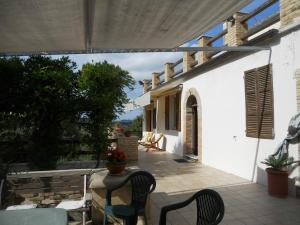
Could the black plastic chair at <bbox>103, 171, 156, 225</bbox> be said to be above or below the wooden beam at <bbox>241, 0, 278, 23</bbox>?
below

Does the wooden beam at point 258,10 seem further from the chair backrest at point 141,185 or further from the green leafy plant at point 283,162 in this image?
the chair backrest at point 141,185

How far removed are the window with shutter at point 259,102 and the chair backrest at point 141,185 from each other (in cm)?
509

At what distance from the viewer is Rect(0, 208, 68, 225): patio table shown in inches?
109

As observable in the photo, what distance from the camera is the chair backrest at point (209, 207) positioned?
9.44 feet

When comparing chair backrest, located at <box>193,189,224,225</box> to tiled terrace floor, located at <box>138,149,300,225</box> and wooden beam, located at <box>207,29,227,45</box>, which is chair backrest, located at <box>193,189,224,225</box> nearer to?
tiled terrace floor, located at <box>138,149,300,225</box>

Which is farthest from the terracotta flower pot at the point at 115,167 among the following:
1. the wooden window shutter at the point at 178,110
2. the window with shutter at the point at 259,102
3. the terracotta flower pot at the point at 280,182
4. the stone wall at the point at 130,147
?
the wooden window shutter at the point at 178,110

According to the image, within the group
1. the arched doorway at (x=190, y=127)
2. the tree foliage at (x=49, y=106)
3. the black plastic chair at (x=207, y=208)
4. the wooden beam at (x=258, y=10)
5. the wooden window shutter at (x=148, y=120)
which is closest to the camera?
the black plastic chair at (x=207, y=208)

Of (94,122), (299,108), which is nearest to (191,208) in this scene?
(299,108)

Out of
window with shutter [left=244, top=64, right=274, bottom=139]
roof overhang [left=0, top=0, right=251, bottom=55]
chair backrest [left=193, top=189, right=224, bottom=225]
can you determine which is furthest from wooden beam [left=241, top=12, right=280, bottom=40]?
chair backrest [left=193, top=189, right=224, bottom=225]

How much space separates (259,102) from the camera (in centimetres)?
842

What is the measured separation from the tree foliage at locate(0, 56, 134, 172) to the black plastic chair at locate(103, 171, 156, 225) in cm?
527

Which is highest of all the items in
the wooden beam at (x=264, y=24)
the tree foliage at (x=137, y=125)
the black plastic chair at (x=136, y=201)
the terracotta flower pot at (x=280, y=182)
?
the wooden beam at (x=264, y=24)

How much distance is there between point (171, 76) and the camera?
731 inches

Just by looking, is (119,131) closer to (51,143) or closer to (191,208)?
(51,143)
